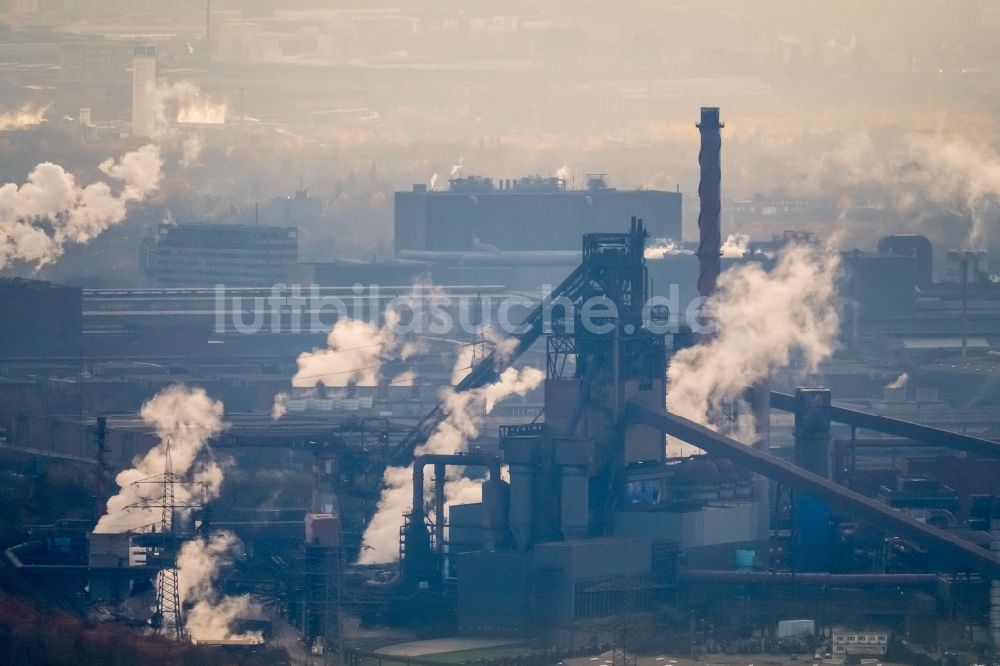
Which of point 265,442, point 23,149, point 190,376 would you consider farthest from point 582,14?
point 265,442

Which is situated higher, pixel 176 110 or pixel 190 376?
pixel 176 110

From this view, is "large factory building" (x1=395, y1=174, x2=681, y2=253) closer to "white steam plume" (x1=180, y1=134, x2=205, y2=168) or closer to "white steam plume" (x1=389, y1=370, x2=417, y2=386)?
"white steam plume" (x1=180, y1=134, x2=205, y2=168)

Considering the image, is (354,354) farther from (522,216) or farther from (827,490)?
(827,490)

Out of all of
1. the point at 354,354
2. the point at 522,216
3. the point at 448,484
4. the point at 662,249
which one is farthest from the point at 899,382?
the point at 448,484

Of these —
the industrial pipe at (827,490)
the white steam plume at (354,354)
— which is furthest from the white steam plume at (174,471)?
the industrial pipe at (827,490)

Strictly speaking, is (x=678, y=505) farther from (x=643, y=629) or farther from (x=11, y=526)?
(x=11, y=526)

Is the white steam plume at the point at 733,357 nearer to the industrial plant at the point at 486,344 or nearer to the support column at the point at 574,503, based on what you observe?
the industrial plant at the point at 486,344
